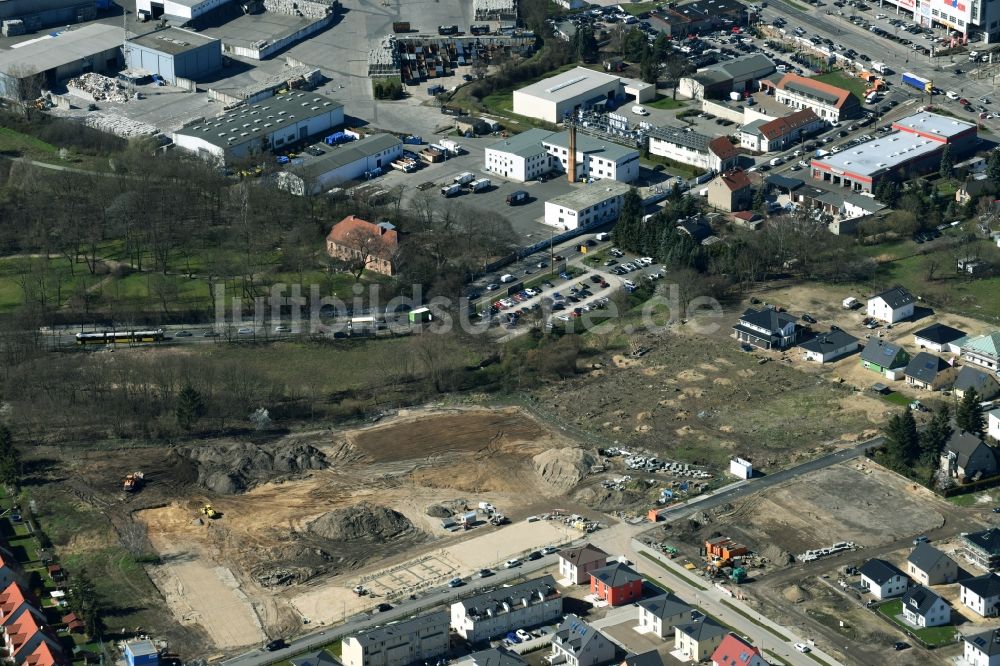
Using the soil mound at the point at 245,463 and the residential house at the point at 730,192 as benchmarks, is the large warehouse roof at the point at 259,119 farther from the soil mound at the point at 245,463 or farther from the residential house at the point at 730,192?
the soil mound at the point at 245,463

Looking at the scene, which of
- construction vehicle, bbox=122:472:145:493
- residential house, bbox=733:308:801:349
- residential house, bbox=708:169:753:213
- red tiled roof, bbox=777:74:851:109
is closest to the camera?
construction vehicle, bbox=122:472:145:493

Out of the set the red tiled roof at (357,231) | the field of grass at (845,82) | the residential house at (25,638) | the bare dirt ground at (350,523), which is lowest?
the bare dirt ground at (350,523)

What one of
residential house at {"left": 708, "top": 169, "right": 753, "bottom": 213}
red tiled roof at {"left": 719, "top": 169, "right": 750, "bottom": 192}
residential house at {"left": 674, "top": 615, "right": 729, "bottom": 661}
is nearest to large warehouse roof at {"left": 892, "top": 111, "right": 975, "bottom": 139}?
red tiled roof at {"left": 719, "top": 169, "right": 750, "bottom": 192}

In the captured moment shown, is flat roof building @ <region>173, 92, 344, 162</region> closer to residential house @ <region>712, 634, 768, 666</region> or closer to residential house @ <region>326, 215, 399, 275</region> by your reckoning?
residential house @ <region>326, 215, 399, 275</region>

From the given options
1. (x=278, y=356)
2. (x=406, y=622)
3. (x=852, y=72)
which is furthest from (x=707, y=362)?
(x=852, y=72)

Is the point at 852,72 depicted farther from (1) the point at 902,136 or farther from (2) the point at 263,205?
(2) the point at 263,205

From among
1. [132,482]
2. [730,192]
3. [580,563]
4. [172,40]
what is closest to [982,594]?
[580,563]

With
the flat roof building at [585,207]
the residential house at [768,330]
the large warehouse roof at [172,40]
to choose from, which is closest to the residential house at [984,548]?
the residential house at [768,330]
